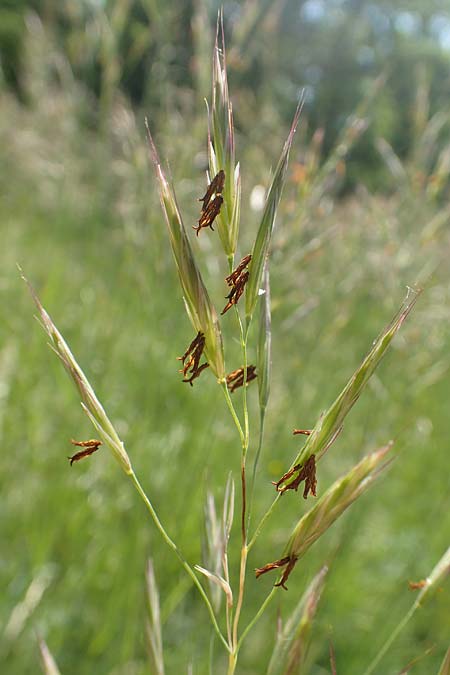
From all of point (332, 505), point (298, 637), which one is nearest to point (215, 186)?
point (332, 505)

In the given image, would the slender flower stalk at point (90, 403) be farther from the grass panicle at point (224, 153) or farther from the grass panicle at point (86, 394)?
the grass panicle at point (224, 153)

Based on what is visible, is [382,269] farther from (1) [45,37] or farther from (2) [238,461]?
(1) [45,37]

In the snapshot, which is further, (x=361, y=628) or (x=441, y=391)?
(x=441, y=391)

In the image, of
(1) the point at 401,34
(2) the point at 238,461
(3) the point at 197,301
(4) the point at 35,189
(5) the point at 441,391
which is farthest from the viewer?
(1) the point at 401,34

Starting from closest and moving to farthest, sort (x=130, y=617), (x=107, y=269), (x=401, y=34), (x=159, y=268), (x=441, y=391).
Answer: (x=130, y=617) → (x=159, y=268) → (x=107, y=269) → (x=441, y=391) → (x=401, y=34)

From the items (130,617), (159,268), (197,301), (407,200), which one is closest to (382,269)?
(407,200)

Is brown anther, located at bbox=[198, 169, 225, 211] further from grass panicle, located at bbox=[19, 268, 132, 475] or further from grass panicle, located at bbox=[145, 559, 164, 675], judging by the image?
grass panicle, located at bbox=[145, 559, 164, 675]
